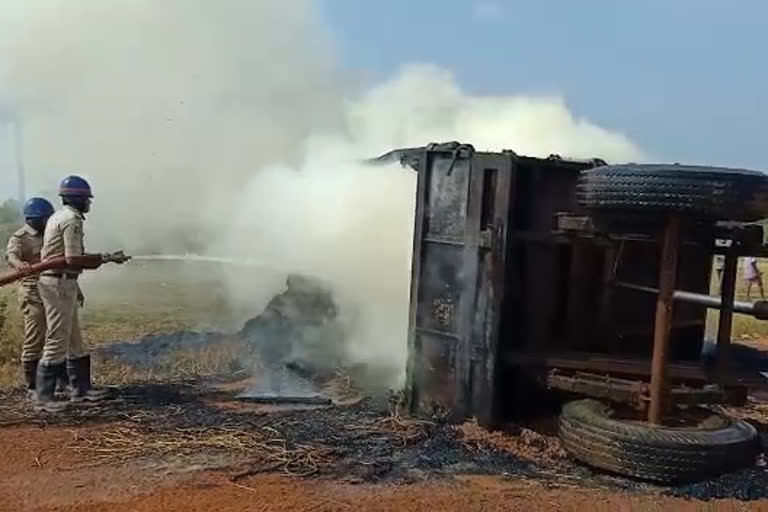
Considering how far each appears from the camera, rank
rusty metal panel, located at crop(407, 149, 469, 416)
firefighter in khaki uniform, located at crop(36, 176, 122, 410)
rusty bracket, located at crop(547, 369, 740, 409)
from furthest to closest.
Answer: firefighter in khaki uniform, located at crop(36, 176, 122, 410)
rusty metal panel, located at crop(407, 149, 469, 416)
rusty bracket, located at crop(547, 369, 740, 409)

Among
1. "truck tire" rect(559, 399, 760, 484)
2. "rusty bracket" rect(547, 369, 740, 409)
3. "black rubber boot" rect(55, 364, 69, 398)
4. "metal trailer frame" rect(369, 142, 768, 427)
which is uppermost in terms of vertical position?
"metal trailer frame" rect(369, 142, 768, 427)

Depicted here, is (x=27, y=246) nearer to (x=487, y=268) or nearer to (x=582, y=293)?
(x=487, y=268)

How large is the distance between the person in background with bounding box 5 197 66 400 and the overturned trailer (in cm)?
397

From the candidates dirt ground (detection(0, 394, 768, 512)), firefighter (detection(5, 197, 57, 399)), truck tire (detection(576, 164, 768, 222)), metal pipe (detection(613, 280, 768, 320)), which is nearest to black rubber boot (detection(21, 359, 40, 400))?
firefighter (detection(5, 197, 57, 399))

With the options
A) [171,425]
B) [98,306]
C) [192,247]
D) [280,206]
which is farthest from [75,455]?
[192,247]

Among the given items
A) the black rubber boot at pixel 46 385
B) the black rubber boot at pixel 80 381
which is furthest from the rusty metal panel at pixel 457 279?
the black rubber boot at pixel 46 385

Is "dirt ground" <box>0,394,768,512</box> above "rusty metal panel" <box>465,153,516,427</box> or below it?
below

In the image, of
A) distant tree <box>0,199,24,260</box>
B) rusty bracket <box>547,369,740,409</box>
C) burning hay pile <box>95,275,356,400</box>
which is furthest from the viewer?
distant tree <box>0,199,24,260</box>

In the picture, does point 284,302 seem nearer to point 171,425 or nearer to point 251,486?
point 171,425

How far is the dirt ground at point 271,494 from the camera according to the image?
17.9ft

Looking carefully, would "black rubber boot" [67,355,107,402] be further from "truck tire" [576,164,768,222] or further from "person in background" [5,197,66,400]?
"truck tire" [576,164,768,222]

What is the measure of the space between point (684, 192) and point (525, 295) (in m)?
1.87

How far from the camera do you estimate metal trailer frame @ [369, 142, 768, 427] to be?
22.4 feet

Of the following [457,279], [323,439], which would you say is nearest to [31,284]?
[323,439]
